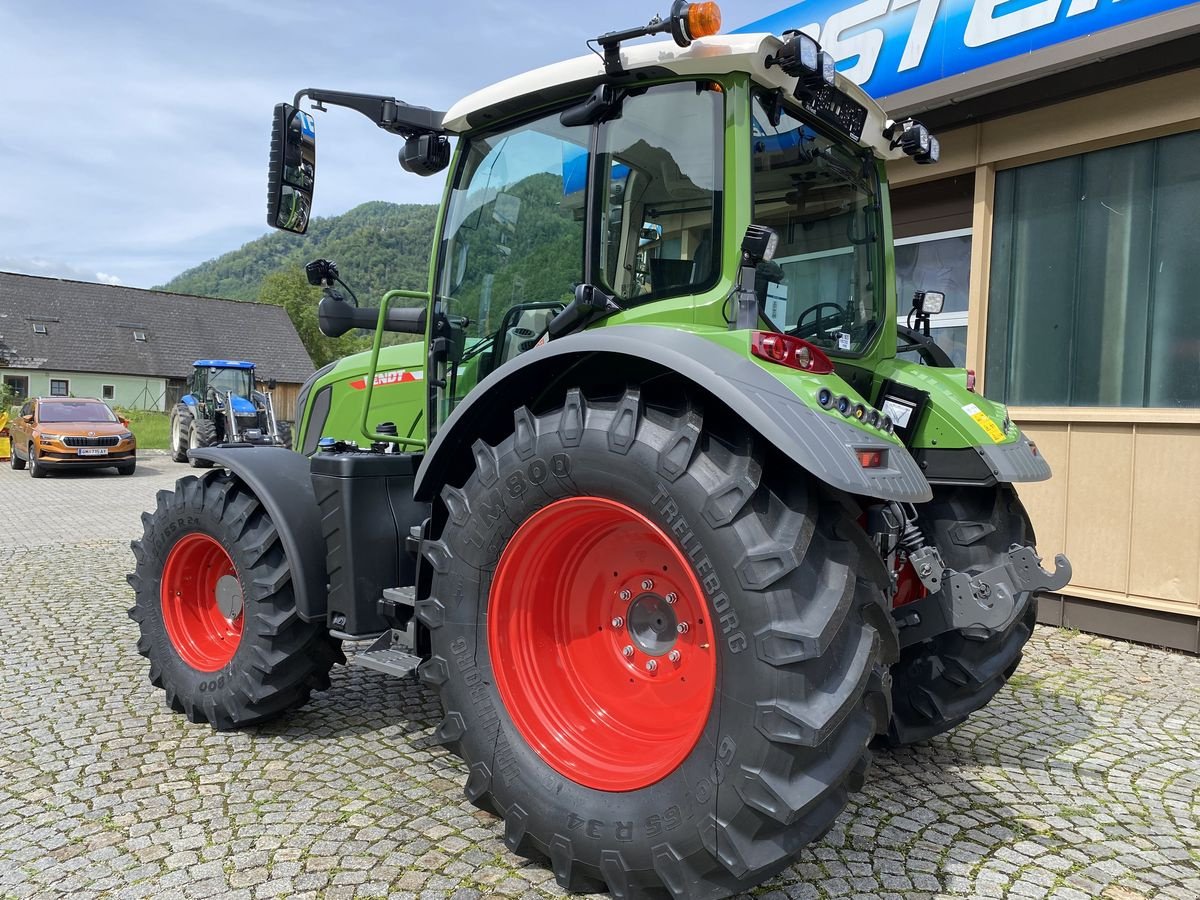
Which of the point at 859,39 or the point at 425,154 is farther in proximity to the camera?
the point at 859,39

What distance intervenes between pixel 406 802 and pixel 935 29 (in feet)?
20.8

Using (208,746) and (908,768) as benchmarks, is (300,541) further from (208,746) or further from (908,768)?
(908,768)

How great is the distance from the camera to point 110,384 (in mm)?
40344

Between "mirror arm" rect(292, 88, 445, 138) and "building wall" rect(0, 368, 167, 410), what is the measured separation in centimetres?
4106

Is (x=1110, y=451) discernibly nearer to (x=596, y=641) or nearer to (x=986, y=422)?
(x=986, y=422)

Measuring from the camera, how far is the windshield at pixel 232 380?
20.0 metres

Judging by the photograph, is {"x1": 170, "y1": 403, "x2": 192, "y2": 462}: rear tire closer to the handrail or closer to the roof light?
the handrail

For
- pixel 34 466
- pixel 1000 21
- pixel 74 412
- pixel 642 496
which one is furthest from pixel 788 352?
pixel 74 412

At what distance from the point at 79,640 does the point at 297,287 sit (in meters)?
62.4

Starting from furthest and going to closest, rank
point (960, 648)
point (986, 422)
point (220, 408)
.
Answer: point (220, 408) → point (986, 422) → point (960, 648)

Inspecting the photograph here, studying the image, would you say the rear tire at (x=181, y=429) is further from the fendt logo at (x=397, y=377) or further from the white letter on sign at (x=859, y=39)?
the fendt logo at (x=397, y=377)

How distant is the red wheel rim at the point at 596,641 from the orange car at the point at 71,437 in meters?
17.3

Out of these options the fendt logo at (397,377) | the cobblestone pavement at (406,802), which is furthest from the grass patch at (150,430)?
the fendt logo at (397,377)

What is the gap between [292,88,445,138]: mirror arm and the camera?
338 cm
